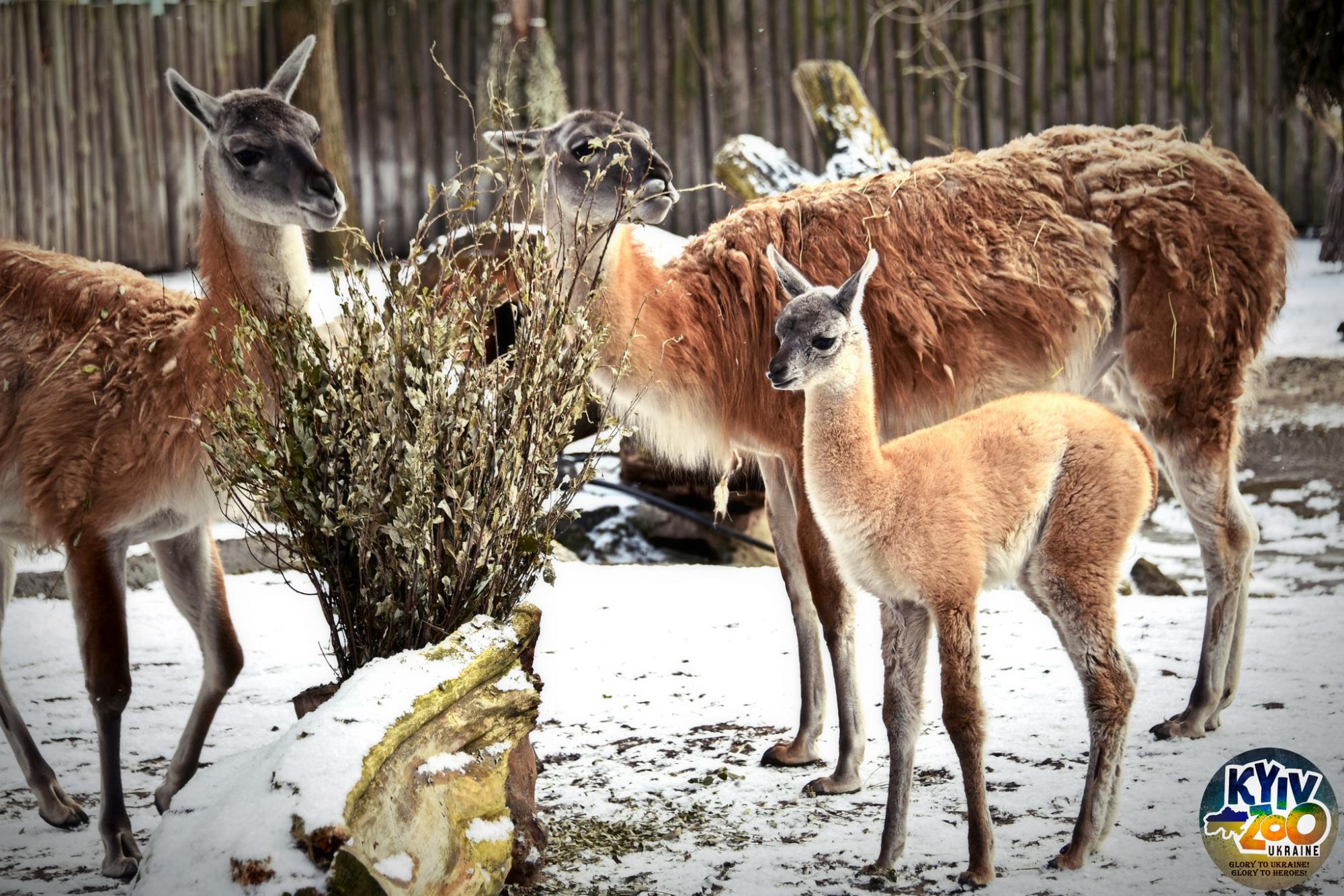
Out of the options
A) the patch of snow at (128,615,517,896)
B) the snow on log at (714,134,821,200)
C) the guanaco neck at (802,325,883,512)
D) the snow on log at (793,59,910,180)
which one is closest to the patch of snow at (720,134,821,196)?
the snow on log at (714,134,821,200)

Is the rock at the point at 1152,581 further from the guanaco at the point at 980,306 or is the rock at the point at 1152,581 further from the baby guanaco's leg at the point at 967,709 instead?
the baby guanaco's leg at the point at 967,709

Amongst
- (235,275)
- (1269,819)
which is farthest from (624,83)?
(1269,819)

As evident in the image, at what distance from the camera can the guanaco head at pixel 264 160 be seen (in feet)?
11.3

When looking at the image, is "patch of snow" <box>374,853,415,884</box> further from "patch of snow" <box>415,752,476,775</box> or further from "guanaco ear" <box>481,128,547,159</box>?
"guanaco ear" <box>481,128,547,159</box>

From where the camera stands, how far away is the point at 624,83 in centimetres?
1062

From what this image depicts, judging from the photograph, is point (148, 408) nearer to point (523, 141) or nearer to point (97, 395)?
point (97, 395)

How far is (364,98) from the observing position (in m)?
10.9

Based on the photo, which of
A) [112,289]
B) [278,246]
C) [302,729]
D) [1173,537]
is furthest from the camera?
[1173,537]

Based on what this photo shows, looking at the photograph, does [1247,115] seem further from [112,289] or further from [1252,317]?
[112,289]

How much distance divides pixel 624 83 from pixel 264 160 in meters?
7.48

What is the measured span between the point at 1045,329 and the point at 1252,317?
632 mm

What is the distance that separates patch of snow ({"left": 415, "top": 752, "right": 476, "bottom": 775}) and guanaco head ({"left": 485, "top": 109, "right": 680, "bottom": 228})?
1.55m

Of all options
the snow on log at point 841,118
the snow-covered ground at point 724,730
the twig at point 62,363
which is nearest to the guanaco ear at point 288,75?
the twig at point 62,363

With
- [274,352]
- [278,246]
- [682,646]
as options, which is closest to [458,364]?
[274,352]
